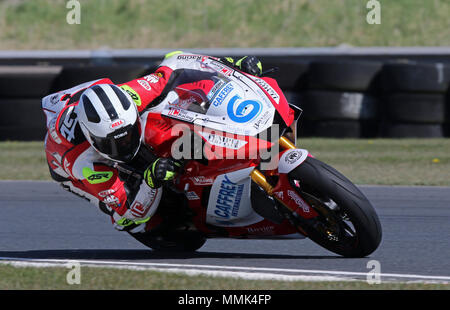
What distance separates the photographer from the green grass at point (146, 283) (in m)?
4.01

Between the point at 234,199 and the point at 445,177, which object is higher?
the point at 234,199

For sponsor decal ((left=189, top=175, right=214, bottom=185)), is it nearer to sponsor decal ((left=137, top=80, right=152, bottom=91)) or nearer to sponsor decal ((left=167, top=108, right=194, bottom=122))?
sponsor decal ((left=167, top=108, right=194, bottom=122))

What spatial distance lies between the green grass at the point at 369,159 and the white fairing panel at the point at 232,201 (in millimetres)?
4118

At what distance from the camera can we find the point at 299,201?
4.44 meters

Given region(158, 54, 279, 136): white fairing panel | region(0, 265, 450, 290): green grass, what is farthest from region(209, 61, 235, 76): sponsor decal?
region(0, 265, 450, 290): green grass

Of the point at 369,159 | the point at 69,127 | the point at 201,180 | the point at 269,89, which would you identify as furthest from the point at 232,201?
the point at 369,159

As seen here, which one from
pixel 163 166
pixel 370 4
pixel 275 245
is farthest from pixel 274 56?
pixel 163 166

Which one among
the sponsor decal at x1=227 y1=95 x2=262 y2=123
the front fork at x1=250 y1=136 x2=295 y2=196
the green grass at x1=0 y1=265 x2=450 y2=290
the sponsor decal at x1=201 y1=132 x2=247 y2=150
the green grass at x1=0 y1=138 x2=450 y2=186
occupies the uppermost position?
the sponsor decal at x1=227 y1=95 x2=262 y2=123

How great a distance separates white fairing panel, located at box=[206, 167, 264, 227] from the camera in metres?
4.57

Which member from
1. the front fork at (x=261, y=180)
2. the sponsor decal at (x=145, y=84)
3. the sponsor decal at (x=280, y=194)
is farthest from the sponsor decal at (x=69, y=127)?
the sponsor decal at (x=280, y=194)

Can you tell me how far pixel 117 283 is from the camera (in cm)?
414

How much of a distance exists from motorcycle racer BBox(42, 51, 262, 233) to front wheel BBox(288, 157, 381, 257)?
77cm
